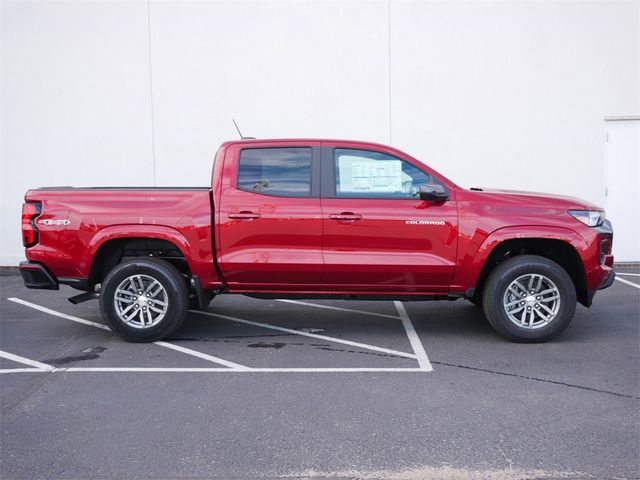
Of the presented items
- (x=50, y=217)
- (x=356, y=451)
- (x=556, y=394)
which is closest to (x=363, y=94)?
(x=50, y=217)

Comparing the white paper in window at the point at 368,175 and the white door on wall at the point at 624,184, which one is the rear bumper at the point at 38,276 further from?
the white door on wall at the point at 624,184

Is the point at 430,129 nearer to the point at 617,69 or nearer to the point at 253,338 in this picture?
the point at 617,69

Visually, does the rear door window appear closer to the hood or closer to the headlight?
the hood

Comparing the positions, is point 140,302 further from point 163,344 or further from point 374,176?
point 374,176

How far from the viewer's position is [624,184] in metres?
11.3

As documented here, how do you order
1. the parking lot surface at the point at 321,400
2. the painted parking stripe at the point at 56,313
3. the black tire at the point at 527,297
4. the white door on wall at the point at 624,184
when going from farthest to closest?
1. the white door on wall at the point at 624,184
2. the painted parking stripe at the point at 56,313
3. the black tire at the point at 527,297
4. the parking lot surface at the point at 321,400

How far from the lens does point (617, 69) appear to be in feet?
36.3

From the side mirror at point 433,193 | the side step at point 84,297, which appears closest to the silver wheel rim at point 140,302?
the side step at point 84,297

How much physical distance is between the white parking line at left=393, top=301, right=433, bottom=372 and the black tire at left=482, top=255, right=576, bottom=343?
73 centimetres

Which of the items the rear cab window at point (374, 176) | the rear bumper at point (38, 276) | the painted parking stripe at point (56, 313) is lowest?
the painted parking stripe at point (56, 313)

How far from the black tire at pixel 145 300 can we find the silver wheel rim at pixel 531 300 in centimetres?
306

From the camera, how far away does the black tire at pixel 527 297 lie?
6.07 meters

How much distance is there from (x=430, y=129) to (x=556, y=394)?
6.98 metres

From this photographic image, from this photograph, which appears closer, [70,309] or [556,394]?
[556,394]
